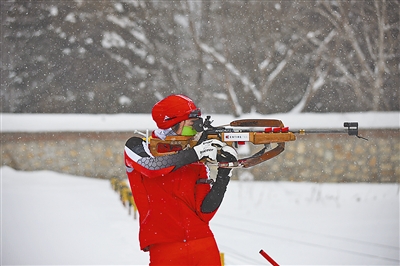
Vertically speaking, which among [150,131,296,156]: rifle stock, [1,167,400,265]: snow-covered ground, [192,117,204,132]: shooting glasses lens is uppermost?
[192,117,204,132]: shooting glasses lens

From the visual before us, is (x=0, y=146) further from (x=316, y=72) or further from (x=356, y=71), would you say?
(x=356, y=71)

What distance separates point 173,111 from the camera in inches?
137

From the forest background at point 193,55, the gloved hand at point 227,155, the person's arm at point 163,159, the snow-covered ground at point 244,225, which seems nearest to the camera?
the person's arm at point 163,159

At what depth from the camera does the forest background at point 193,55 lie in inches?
881

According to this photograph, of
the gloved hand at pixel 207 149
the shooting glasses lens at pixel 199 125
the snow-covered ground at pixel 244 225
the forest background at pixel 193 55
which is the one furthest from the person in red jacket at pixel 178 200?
the forest background at pixel 193 55

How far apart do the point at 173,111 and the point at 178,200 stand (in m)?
0.52

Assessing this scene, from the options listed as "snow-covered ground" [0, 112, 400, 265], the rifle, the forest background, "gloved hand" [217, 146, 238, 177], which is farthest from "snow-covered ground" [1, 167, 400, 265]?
the forest background

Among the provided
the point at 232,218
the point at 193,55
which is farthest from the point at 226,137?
the point at 193,55

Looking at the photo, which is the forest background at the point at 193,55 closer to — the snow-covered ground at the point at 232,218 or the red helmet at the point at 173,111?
the snow-covered ground at the point at 232,218

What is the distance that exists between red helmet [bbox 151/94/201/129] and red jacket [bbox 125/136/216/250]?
0.88 ft

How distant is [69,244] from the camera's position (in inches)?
322

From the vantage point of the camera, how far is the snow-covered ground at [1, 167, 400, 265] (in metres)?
7.64

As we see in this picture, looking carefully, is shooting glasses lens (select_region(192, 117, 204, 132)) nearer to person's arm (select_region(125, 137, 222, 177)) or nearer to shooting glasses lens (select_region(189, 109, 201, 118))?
shooting glasses lens (select_region(189, 109, 201, 118))

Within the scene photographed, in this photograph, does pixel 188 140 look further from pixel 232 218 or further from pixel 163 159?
pixel 232 218
